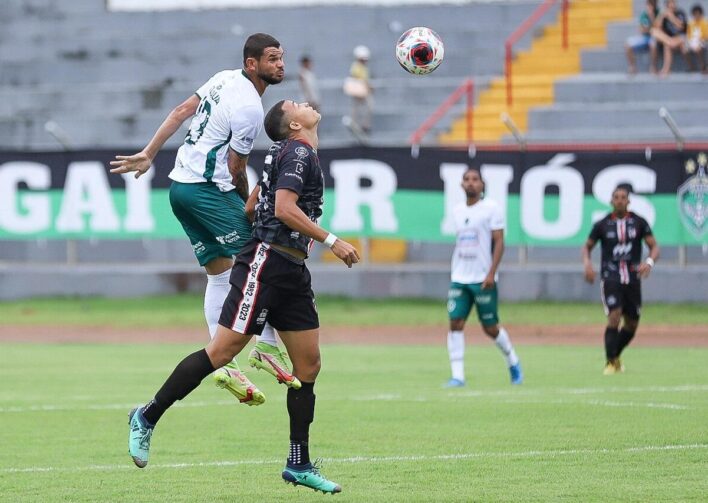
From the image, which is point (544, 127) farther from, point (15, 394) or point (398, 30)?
point (15, 394)

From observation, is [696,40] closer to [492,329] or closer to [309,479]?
[492,329]

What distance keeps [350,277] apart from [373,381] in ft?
35.3

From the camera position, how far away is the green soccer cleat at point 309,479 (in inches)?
349

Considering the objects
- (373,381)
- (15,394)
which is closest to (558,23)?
(373,381)

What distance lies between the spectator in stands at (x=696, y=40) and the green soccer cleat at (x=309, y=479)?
2282cm

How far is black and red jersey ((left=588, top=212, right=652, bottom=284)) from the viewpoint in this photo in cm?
1756

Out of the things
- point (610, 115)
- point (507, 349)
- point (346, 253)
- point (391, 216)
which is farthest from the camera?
point (610, 115)

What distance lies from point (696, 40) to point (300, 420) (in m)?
22.8

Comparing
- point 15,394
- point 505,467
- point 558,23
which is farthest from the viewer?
point 558,23

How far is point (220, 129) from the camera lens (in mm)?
10258

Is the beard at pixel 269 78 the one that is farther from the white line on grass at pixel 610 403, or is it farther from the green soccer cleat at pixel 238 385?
the white line on grass at pixel 610 403

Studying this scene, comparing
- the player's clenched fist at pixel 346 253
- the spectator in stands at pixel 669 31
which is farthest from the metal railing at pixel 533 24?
the player's clenched fist at pixel 346 253

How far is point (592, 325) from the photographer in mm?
24297

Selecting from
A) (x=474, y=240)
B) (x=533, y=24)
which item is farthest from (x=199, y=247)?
(x=533, y=24)
